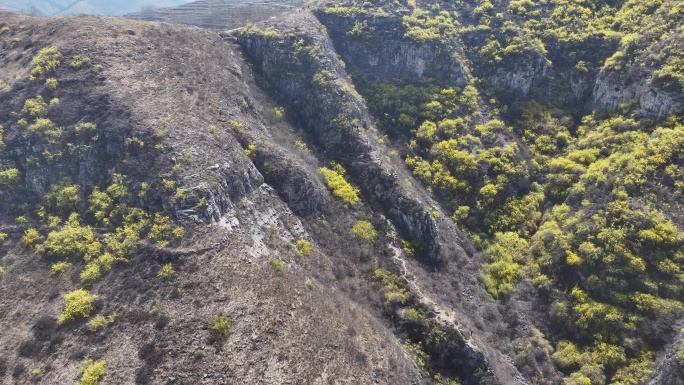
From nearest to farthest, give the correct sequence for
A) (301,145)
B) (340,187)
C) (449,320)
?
(449,320) < (340,187) < (301,145)

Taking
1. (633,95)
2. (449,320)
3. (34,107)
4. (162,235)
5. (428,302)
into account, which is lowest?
(449,320)

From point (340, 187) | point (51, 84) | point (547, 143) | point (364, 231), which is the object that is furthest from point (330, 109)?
point (51, 84)

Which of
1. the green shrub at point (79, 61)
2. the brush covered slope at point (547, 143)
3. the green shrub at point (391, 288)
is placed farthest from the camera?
the green shrub at point (79, 61)

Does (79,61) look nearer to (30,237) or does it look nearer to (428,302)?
(30,237)

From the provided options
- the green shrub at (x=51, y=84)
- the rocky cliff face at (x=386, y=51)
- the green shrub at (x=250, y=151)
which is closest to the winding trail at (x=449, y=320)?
the green shrub at (x=250, y=151)

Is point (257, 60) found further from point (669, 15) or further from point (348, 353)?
point (669, 15)

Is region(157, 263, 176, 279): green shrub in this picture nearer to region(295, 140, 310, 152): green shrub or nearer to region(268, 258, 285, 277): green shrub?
region(268, 258, 285, 277): green shrub

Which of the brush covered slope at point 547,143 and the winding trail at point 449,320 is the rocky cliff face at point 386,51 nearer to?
the brush covered slope at point 547,143

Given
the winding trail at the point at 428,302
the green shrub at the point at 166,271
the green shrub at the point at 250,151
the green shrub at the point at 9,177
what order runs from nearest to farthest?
the green shrub at the point at 166,271, the winding trail at the point at 428,302, the green shrub at the point at 9,177, the green shrub at the point at 250,151
